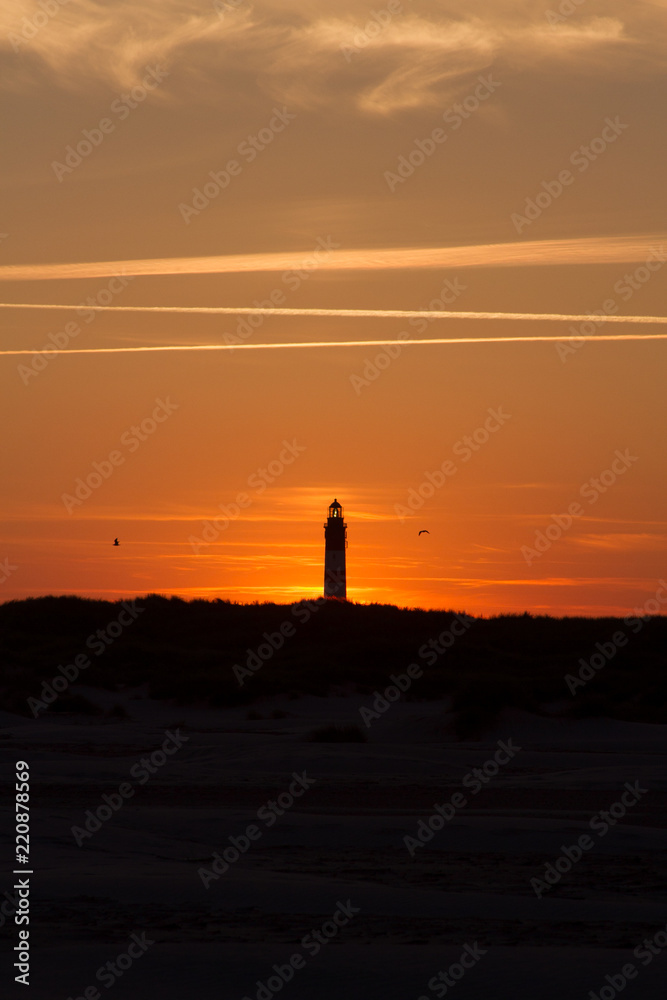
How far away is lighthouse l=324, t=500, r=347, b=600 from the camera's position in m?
55.9

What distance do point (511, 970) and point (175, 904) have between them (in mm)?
2816

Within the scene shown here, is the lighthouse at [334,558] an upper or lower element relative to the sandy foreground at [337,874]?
upper

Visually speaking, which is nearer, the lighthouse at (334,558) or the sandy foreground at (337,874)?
the sandy foreground at (337,874)

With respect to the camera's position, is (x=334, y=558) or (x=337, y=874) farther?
(x=334, y=558)

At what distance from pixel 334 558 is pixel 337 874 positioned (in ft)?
151

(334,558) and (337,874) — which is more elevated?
(334,558)

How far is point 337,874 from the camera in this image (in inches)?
388

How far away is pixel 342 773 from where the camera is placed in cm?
1734

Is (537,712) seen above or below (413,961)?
above

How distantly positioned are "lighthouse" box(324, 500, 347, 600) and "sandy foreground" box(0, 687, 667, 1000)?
35452 mm

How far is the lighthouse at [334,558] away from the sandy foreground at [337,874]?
1396 inches

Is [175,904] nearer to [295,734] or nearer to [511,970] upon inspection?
[511,970]

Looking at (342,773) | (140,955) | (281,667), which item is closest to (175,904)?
(140,955)

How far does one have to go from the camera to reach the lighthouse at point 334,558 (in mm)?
55938
